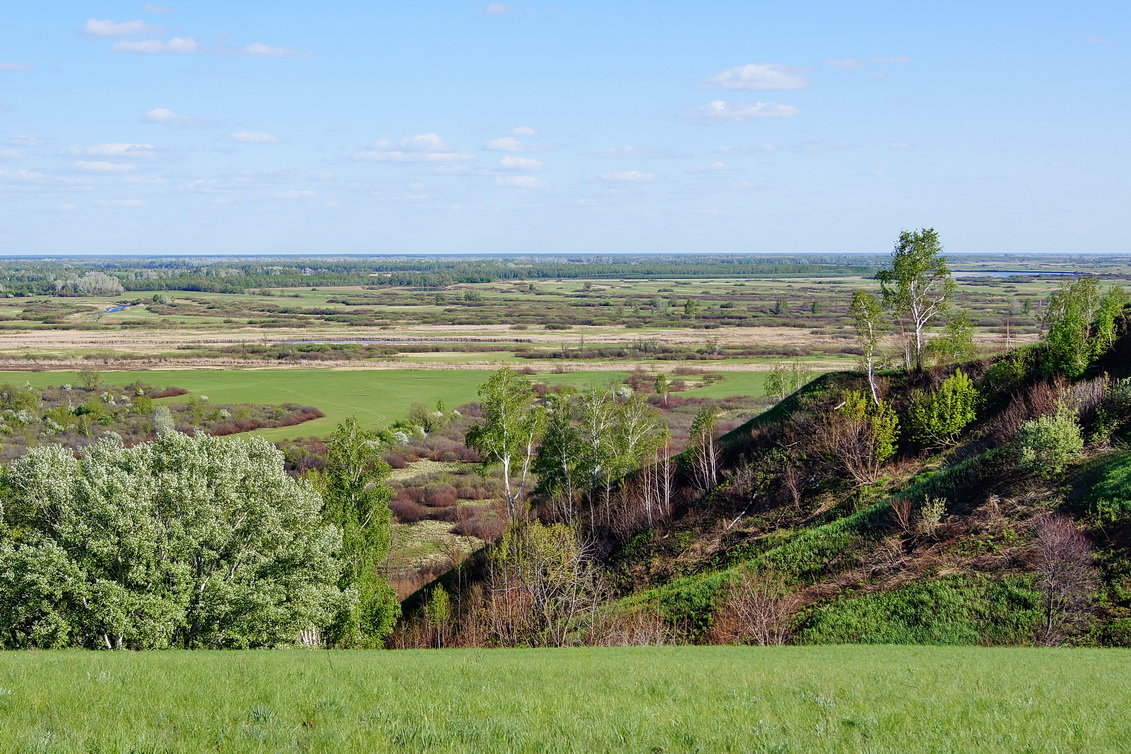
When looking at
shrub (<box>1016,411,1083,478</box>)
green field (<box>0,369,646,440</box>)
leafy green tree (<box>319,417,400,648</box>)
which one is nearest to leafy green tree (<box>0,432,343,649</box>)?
leafy green tree (<box>319,417,400,648</box>)

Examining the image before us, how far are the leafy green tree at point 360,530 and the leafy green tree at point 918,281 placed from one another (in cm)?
2743

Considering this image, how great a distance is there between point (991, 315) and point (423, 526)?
15790 centimetres

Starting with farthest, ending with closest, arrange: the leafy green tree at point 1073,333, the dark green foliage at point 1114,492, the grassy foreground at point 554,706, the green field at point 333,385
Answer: the green field at point 333,385 → the leafy green tree at point 1073,333 → the dark green foliage at point 1114,492 → the grassy foreground at point 554,706

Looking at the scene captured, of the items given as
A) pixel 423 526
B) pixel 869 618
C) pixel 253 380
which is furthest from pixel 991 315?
pixel 869 618

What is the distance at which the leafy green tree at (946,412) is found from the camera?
3894 centimetres

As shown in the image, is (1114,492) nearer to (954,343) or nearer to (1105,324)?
(1105,324)

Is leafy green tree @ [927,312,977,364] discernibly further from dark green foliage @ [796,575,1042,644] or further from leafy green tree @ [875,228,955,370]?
dark green foliage @ [796,575,1042,644]

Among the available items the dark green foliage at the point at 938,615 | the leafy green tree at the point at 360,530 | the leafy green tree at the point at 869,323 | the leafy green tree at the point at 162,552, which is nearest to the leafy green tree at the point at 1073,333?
the leafy green tree at the point at 869,323

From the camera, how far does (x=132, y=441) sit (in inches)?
2940

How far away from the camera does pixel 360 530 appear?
121 ft

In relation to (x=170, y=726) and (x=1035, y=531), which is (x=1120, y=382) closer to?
(x=1035, y=531)

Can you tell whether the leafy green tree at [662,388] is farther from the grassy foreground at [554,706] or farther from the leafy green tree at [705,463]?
the grassy foreground at [554,706]

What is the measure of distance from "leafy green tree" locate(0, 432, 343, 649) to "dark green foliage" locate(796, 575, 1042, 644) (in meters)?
17.1

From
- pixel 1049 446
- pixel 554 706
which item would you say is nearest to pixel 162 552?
pixel 554 706
